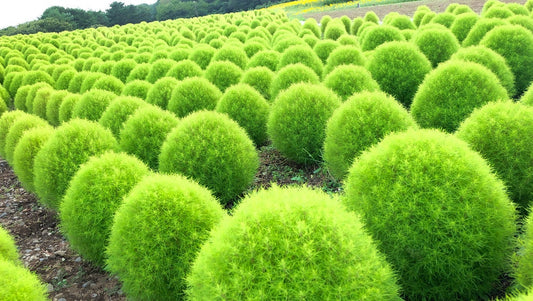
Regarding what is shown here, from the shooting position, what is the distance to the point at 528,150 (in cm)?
467

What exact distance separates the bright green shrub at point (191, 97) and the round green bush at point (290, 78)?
142 cm

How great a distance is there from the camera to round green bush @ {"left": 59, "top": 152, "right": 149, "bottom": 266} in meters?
4.72

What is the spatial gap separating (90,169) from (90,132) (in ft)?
5.08

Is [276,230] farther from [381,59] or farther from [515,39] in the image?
[515,39]

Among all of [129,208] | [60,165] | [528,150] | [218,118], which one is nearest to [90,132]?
[60,165]

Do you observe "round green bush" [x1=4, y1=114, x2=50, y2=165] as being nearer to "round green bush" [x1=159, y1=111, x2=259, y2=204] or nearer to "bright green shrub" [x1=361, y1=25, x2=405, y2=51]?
"round green bush" [x1=159, y1=111, x2=259, y2=204]

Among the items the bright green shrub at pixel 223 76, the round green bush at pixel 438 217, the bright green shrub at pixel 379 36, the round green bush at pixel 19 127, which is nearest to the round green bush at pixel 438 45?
the bright green shrub at pixel 379 36

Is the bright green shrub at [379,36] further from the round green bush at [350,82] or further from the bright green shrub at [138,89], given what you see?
the bright green shrub at [138,89]

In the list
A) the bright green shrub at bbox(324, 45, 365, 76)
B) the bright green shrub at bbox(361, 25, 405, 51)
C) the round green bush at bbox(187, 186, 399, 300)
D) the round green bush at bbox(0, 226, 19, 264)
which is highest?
the round green bush at bbox(187, 186, 399, 300)

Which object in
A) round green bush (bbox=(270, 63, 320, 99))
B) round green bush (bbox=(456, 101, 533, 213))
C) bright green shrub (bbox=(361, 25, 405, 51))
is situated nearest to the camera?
round green bush (bbox=(456, 101, 533, 213))

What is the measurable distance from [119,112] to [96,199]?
11.4 feet

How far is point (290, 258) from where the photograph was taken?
244 centimetres

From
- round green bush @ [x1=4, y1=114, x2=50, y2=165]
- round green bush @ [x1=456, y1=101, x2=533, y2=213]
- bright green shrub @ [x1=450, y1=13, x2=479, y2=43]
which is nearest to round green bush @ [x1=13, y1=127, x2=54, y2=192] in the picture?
round green bush @ [x1=4, y1=114, x2=50, y2=165]

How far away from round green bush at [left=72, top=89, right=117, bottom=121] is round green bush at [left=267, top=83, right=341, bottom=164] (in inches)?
173
